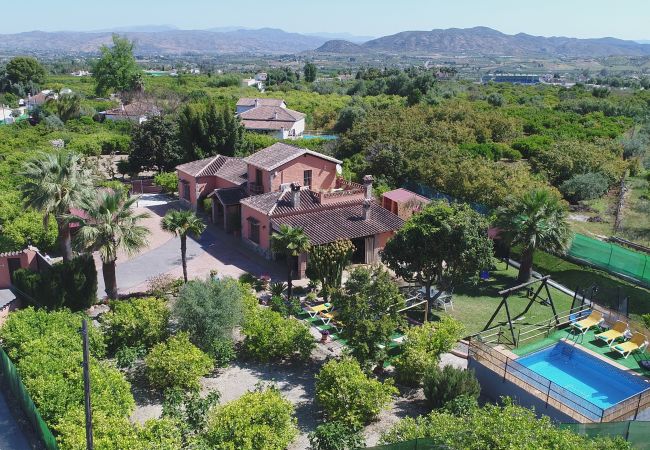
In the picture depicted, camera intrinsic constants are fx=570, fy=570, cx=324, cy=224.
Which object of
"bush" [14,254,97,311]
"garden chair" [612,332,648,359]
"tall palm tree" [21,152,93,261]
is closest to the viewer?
"garden chair" [612,332,648,359]

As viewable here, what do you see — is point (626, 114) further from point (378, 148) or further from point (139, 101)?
point (139, 101)

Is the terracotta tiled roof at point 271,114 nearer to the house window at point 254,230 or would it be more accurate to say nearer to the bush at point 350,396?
the house window at point 254,230

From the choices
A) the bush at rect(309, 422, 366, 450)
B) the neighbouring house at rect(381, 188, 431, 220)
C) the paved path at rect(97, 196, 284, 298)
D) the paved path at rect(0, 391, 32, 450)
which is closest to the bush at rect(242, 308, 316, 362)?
the bush at rect(309, 422, 366, 450)

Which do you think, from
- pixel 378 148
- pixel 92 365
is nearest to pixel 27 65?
pixel 378 148

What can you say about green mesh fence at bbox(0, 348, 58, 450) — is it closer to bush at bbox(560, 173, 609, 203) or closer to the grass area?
the grass area

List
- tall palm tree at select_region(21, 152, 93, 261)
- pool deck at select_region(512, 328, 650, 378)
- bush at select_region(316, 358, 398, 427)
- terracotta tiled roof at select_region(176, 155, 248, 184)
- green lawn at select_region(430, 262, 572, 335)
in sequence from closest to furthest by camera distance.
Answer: bush at select_region(316, 358, 398, 427) < pool deck at select_region(512, 328, 650, 378) < tall palm tree at select_region(21, 152, 93, 261) < green lawn at select_region(430, 262, 572, 335) < terracotta tiled roof at select_region(176, 155, 248, 184)

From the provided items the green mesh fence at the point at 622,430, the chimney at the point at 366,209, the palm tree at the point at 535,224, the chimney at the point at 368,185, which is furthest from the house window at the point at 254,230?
the green mesh fence at the point at 622,430

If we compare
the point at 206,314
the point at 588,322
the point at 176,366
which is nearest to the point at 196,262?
the point at 206,314
